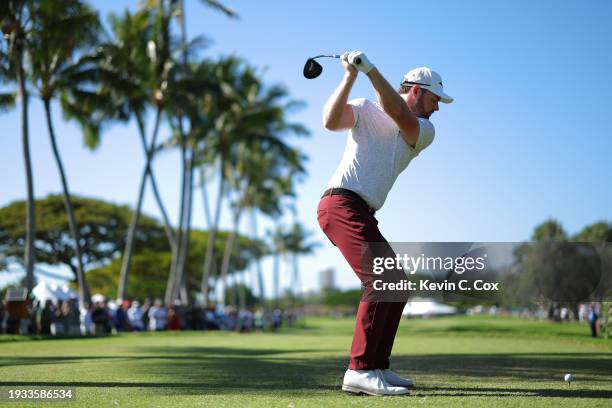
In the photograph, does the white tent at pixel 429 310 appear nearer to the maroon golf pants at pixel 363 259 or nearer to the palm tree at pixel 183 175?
the palm tree at pixel 183 175

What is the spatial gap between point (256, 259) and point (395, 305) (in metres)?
63.9

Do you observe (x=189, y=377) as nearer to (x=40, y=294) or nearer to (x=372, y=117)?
(x=372, y=117)

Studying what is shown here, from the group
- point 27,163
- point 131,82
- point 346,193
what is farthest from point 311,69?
point 131,82

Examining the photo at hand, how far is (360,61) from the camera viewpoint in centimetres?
503

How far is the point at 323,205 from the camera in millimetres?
5527

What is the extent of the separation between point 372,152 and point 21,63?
27346 millimetres

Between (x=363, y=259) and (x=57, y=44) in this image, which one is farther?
(x=57, y=44)

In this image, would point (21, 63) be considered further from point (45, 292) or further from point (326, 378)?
point (326, 378)

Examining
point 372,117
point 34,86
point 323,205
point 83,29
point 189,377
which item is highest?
point 83,29

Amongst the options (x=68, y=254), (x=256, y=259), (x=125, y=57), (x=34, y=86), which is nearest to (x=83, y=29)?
(x=34, y=86)

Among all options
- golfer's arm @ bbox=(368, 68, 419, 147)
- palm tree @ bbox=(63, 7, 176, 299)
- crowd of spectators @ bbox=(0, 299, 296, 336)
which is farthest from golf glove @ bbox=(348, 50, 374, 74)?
palm tree @ bbox=(63, 7, 176, 299)

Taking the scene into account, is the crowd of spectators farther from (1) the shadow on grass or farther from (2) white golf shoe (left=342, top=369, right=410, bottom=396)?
(2) white golf shoe (left=342, top=369, right=410, bottom=396)

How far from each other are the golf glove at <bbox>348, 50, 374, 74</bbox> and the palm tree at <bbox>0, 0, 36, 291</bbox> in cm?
2596

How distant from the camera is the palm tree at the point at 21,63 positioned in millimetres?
28891
